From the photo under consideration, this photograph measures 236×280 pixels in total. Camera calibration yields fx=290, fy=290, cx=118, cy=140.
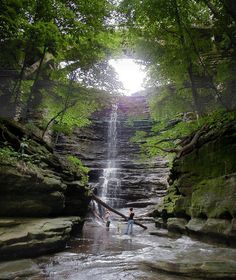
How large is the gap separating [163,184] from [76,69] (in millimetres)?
14528

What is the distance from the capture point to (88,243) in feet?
42.5

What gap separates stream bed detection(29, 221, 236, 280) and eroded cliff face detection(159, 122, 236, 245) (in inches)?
29.7

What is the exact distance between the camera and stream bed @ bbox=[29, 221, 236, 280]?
303 inches

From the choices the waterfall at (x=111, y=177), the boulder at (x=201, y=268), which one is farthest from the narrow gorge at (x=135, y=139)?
the waterfall at (x=111, y=177)

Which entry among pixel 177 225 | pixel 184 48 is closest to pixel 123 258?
pixel 177 225

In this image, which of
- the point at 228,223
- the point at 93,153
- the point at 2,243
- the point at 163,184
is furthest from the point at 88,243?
the point at 93,153

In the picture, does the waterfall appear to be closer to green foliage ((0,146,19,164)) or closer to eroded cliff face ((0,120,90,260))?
eroded cliff face ((0,120,90,260))

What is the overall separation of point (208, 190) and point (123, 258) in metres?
5.36

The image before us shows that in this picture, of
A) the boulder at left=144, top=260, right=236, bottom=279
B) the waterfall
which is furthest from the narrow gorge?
the waterfall

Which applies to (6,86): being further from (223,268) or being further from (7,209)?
(223,268)

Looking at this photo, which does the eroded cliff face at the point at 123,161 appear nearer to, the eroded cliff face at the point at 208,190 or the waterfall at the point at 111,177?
the waterfall at the point at 111,177

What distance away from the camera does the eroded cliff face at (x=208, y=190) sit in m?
11.3

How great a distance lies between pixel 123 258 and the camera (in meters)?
9.81

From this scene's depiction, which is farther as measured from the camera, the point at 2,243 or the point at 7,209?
the point at 7,209
